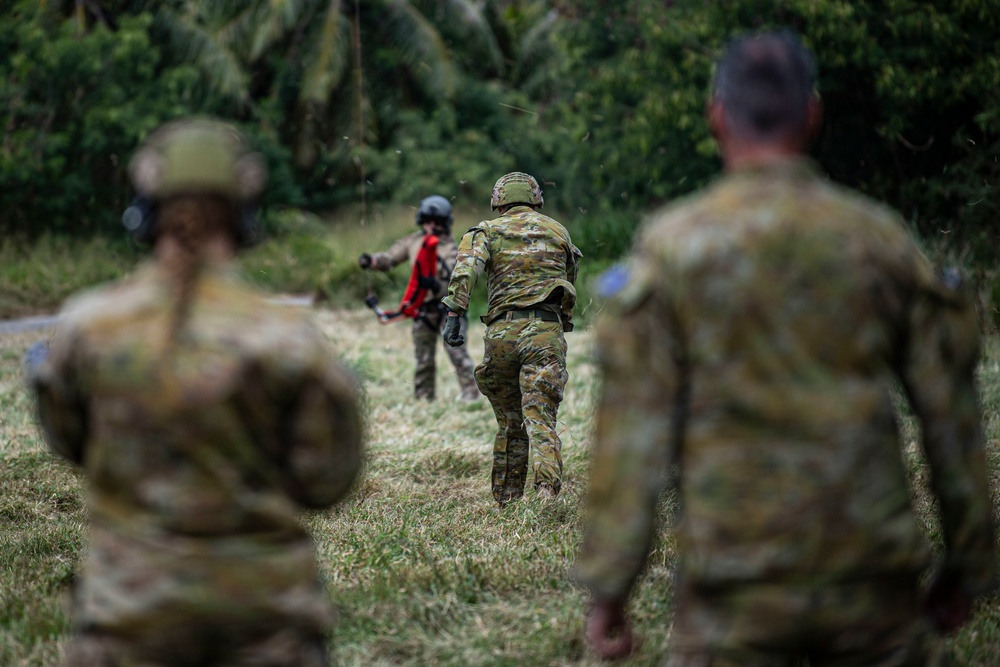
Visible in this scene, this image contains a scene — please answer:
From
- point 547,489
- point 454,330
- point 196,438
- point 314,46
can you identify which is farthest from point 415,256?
point 314,46

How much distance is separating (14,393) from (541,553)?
6685 mm

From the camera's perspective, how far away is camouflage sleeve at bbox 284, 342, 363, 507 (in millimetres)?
2213

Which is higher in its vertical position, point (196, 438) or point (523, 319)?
point (196, 438)

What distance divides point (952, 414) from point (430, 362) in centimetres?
802

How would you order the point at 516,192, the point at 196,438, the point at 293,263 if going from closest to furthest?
the point at 196,438
the point at 516,192
the point at 293,263

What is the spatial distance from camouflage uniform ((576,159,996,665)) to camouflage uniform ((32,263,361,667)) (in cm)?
62

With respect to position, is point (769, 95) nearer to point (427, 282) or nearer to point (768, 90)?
point (768, 90)

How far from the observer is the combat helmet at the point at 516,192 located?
20.3 ft

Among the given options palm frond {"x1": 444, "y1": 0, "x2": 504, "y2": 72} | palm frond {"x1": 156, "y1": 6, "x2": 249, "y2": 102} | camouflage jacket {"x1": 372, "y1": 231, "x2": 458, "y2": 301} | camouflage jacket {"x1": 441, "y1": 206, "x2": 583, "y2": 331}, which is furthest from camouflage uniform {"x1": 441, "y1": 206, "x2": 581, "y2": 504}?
palm frond {"x1": 444, "y1": 0, "x2": 504, "y2": 72}

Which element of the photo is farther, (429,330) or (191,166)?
(429,330)

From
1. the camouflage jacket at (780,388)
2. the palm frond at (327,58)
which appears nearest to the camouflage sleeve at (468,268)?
the camouflage jacket at (780,388)

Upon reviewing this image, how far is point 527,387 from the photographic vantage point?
5.91m

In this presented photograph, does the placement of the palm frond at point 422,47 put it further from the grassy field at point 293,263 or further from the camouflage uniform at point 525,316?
the camouflage uniform at point 525,316

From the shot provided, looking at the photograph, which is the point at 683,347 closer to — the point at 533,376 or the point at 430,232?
the point at 533,376
